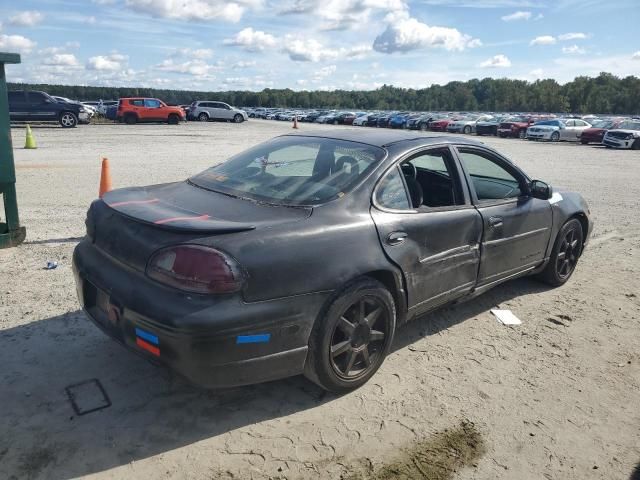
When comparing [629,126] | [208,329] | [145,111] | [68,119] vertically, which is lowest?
[208,329]

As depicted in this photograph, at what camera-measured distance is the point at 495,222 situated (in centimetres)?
423

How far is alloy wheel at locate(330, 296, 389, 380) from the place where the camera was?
3186mm

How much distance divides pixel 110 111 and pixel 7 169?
33211 millimetres

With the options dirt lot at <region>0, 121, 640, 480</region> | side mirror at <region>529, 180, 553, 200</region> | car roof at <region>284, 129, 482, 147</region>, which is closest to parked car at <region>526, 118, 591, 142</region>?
dirt lot at <region>0, 121, 640, 480</region>

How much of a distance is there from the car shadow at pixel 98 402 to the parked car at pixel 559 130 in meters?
32.0

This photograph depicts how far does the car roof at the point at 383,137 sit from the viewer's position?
3.88 m

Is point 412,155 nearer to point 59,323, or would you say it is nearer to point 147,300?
point 147,300

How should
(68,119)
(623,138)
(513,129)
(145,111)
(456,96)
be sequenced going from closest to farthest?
(623,138) → (68,119) → (145,111) → (513,129) → (456,96)

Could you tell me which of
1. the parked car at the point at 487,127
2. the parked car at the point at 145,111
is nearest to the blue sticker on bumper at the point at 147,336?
the parked car at the point at 145,111

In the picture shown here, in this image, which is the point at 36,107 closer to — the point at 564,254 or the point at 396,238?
the point at 564,254

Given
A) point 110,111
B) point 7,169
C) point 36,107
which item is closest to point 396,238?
point 7,169

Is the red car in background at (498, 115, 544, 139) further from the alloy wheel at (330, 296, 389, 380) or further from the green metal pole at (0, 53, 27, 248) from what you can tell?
the alloy wheel at (330, 296, 389, 380)

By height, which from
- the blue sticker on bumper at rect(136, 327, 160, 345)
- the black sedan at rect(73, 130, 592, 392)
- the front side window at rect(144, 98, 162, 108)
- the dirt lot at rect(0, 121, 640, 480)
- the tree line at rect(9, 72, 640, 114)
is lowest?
the dirt lot at rect(0, 121, 640, 480)

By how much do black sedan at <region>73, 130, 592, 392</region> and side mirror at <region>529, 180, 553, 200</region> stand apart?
28 centimetres
